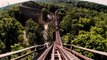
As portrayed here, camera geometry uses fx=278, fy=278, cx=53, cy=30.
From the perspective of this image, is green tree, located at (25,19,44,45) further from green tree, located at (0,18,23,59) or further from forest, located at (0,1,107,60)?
green tree, located at (0,18,23,59)

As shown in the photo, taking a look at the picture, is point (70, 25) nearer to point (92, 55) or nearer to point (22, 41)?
point (22, 41)

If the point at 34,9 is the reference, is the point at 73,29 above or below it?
below

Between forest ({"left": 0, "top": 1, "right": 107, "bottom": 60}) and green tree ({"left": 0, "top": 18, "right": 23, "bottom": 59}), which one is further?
green tree ({"left": 0, "top": 18, "right": 23, "bottom": 59})

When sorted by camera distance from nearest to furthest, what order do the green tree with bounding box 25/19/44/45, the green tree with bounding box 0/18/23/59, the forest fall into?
the forest, the green tree with bounding box 25/19/44/45, the green tree with bounding box 0/18/23/59

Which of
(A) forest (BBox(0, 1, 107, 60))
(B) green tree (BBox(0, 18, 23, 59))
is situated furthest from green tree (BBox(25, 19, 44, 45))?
(B) green tree (BBox(0, 18, 23, 59))

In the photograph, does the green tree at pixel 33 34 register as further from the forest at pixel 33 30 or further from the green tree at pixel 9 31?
the green tree at pixel 9 31

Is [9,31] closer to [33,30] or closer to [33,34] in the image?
[33,30]

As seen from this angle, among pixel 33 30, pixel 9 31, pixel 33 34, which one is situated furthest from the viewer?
pixel 9 31

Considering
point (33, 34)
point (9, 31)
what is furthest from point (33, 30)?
point (9, 31)

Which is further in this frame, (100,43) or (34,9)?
(34,9)

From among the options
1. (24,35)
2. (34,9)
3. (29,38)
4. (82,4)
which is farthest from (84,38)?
(82,4)

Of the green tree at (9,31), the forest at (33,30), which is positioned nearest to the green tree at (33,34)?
the forest at (33,30)
